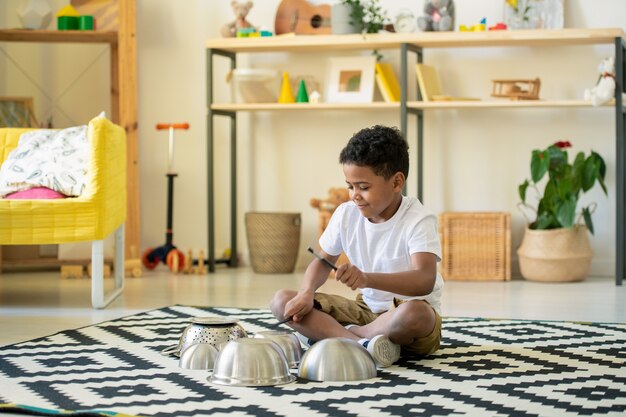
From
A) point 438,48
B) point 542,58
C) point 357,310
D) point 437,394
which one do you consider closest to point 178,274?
point 438,48

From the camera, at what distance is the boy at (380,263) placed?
2.20m

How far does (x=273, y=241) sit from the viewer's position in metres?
4.70

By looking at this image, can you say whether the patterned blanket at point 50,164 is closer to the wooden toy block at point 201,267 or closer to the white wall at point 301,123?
the wooden toy block at point 201,267

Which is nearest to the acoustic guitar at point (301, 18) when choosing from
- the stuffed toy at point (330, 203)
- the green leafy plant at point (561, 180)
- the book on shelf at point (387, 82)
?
the book on shelf at point (387, 82)

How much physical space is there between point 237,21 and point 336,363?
3119mm

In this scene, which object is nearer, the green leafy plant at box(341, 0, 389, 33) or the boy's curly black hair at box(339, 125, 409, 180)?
the boy's curly black hair at box(339, 125, 409, 180)

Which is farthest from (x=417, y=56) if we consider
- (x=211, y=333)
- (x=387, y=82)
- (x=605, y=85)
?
(x=211, y=333)

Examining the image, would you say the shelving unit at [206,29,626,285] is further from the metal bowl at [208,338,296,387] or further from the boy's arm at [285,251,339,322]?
the metal bowl at [208,338,296,387]

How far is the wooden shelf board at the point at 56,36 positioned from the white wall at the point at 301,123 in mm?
184

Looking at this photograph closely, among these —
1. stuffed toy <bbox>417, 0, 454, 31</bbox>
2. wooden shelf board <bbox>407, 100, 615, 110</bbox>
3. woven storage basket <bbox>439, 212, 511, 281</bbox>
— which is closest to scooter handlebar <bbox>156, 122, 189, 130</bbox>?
wooden shelf board <bbox>407, 100, 615, 110</bbox>

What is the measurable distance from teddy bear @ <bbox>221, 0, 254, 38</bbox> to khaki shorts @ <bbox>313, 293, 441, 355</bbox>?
2691 millimetres

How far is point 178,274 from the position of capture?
15.3 ft

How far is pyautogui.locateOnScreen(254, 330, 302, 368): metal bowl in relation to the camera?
2170 millimetres

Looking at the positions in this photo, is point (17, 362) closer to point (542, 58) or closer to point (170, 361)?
point (170, 361)
